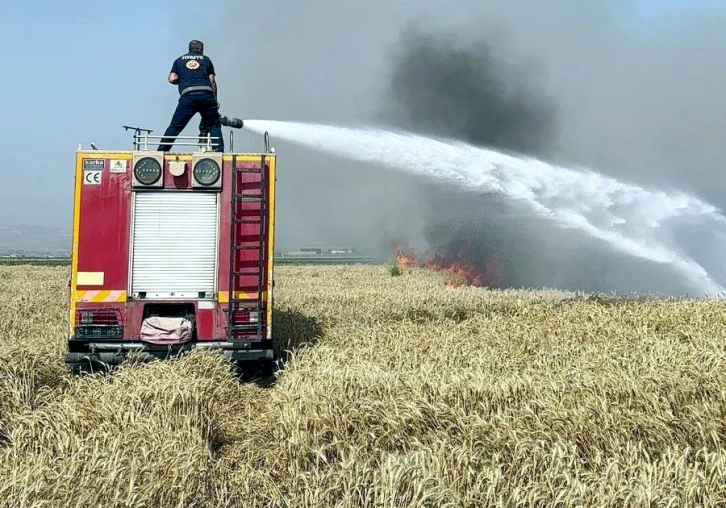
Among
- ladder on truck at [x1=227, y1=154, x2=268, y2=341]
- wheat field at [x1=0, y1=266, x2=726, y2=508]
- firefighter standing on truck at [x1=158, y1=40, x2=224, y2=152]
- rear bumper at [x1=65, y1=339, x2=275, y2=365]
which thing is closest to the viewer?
wheat field at [x1=0, y1=266, x2=726, y2=508]

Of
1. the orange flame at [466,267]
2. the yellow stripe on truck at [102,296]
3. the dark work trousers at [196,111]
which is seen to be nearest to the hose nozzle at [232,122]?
the dark work trousers at [196,111]

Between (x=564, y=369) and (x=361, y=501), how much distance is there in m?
4.33

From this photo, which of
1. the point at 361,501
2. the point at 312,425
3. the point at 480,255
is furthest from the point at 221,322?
the point at 480,255

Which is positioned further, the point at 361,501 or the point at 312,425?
the point at 312,425

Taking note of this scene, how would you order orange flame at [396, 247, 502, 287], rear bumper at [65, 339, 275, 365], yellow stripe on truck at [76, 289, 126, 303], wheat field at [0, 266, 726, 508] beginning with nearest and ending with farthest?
1. wheat field at [0, 266, 726, 508]
2. rear bumper at [65, 339, 275, 365]
3. yellow stripe on truck at [76, 289, 126, 303]
4. orange flame at [396, 247, 502, 287]

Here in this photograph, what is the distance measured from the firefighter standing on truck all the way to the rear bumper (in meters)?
3.24

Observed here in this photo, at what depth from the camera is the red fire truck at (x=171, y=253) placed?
10.0m

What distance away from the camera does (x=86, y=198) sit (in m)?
Result: 10.0

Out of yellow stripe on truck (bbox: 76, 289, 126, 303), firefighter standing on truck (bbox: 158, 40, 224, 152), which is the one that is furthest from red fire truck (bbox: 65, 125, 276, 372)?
firefighter standing on truck (bbox: 158, 40, 224, 152)

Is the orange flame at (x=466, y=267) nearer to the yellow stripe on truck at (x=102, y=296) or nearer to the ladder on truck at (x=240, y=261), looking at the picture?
the ladder on truck at (x=240, y=261)

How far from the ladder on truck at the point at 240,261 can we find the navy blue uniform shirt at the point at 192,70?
2256mm

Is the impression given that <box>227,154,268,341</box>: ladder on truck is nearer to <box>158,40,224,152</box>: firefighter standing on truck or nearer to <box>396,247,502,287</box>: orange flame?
<box>158,40,224,152</box>: firefighter standing on truck

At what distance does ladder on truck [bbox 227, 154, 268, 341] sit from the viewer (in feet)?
33.4

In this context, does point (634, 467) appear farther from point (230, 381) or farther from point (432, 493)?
point (230, 381)
